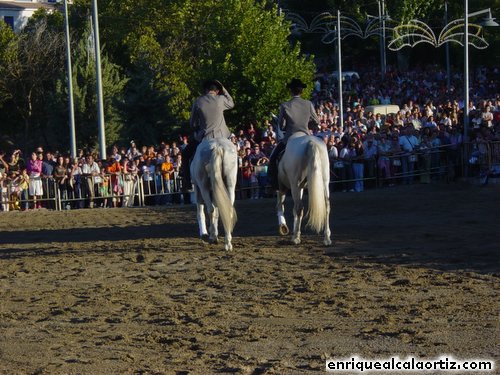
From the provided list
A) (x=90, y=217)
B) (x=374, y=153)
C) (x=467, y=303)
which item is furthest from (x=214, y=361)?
(x=374, y=153)

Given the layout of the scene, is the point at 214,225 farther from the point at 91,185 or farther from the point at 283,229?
the point at 91,185

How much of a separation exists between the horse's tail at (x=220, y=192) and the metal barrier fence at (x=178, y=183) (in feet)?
54.2

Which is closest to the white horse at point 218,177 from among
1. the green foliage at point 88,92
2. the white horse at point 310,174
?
the white horse at point 310,174

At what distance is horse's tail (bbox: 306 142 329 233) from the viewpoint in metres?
17.1

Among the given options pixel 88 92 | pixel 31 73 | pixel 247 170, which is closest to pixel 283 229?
pixel 247 170

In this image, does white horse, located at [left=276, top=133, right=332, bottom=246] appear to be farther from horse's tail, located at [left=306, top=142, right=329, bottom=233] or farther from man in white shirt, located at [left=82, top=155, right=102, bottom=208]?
man in white shirt, located at [left=82, top=155, right=102, bottom=208]

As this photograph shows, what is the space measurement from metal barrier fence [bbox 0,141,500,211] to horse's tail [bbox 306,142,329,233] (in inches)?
656

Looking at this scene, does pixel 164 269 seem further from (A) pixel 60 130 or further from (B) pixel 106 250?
(A) pixel 60 130

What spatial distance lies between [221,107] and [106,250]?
10.5 ft

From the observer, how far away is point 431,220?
22.1 m

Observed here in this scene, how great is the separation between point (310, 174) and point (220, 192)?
1.46 meters

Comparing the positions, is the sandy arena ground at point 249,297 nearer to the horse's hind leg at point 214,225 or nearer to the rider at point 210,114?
the horse's hind leg at point 214,225

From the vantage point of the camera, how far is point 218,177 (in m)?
17.5

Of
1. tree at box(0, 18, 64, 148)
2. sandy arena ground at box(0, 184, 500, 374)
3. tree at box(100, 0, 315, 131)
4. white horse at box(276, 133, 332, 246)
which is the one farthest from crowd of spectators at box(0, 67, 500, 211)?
tree at box(0, 18, 64, 148)
